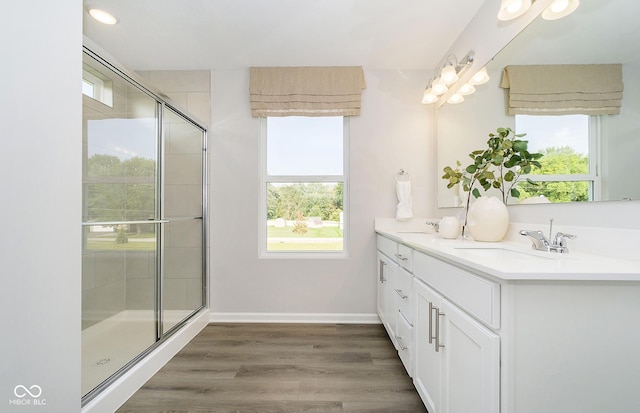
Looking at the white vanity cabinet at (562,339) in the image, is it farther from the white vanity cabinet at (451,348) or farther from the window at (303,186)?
the window at (303,186)

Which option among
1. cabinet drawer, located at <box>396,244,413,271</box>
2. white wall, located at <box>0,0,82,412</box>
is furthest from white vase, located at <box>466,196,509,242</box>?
white wall, located at <box>0,0,82,412</box>

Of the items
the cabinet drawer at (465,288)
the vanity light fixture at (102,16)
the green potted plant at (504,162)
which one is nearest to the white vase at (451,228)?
the green potted plant at (504,162)

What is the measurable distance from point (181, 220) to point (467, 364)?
2255 millimetres

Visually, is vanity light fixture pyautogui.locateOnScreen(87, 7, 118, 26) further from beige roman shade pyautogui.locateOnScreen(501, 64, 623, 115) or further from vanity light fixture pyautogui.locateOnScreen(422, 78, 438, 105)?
beige roman shade pyautogui.locateOnScreen(501, 64, 623, 115)

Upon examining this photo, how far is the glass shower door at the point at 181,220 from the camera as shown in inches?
87.5

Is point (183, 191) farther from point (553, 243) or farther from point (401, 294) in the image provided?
point (553, 243)

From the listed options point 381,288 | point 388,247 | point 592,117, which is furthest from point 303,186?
point 592,117

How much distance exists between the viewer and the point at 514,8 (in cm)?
152

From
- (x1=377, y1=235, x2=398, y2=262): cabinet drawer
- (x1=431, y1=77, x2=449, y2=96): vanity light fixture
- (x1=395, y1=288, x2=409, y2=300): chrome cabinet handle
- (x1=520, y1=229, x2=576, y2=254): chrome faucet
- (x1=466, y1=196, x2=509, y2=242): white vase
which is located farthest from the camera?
(x1=431, y1=77, x2=449, y2=96): vanity light fixture

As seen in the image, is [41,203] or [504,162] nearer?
[41,203]

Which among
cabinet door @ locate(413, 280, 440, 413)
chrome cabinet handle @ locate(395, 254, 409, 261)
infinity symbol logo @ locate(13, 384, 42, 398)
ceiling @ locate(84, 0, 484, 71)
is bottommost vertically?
cabinet door @ locate(413, 280, 440, 413)

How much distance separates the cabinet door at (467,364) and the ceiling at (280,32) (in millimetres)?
1921

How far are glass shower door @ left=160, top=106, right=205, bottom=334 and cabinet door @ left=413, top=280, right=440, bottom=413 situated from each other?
5.68 ft

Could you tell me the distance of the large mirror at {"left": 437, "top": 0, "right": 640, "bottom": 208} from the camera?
106 cm
